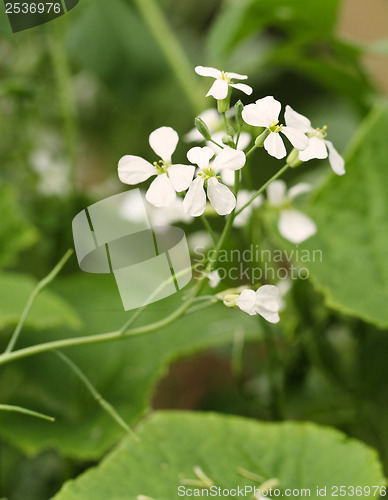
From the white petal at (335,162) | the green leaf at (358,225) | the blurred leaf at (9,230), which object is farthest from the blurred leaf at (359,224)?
the blurred leaf at (9,230)

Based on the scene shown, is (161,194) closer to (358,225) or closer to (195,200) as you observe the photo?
(195,200)

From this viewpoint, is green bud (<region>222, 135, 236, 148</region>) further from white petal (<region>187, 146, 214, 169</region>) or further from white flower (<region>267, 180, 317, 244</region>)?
white flower (<region>267, 180, 317, 244</region>)

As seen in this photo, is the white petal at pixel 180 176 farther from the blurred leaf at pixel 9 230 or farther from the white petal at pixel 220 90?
the blurred leaf at pixel 9 230

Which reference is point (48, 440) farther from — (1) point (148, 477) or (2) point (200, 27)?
(2) point (200, 27)

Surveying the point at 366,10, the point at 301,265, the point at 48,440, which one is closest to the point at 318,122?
the point at 366,10

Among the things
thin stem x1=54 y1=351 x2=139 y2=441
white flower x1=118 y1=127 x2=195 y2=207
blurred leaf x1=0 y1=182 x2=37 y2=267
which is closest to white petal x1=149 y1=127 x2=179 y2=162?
white flower x1=118 y1=127 x2=195 y2=207

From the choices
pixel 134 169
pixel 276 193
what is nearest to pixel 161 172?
pixel 134 169
